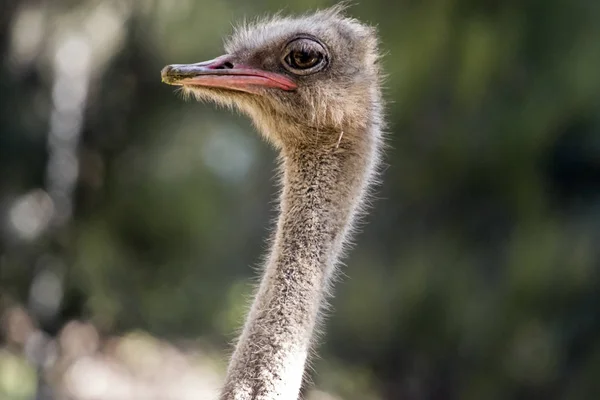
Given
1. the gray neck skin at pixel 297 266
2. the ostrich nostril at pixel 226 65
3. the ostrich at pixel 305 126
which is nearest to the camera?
the gray neck skin at pixel 297 266

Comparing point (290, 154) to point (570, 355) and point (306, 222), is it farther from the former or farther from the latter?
point (570, 355)

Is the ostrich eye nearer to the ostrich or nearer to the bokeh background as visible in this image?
the ostrich

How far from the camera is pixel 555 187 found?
5.71 m

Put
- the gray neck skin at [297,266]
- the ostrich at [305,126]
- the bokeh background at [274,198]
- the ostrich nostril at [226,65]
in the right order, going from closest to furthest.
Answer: the gray neck skin at [297,266] < the ostrich at [305,126] < the ostrich nostril at [226,65] < the bokeh background at [274,198]

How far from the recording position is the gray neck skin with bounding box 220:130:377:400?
87.9 inches

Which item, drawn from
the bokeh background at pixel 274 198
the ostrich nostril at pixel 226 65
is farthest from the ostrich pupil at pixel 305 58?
the bokeh background at pixel 274 198

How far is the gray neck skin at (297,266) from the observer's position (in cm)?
223

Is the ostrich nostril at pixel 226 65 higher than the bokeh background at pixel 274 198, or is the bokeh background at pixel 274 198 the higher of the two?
the bokeh background at pixel 274 198

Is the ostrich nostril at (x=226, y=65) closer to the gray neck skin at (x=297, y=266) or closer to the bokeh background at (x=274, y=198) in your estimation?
the gray neck skin at (x=297, y=266)

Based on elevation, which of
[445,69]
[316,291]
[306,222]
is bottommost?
[316,291]

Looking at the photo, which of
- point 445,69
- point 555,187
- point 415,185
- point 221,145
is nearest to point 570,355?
point 555,187

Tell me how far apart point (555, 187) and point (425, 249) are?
2.79 ft

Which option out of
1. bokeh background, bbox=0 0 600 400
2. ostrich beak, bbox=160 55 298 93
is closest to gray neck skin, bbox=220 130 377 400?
ostrich beak, bbox=160 55 298 93

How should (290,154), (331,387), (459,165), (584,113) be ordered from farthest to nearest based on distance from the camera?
(331,387), (459,165), (584,113), (290,154)
